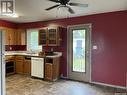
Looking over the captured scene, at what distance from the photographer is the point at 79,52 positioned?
5.13 meters

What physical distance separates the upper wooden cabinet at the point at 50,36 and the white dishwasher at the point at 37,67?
76 centimetres

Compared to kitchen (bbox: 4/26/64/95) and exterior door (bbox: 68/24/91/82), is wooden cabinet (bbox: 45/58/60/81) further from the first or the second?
exterior door (bbox: 68/24/91/82)

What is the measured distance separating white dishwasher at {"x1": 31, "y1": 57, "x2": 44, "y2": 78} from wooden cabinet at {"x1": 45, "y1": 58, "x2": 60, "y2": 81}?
19 centimetres

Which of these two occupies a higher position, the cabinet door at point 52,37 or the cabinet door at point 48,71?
the cabinet door at point 52,37

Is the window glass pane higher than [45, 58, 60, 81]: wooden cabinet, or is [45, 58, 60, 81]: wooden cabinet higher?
the window glass pane

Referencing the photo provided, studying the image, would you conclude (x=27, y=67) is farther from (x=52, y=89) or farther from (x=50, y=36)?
(x=52, y=89)

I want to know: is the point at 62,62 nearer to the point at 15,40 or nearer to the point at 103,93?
the point at 103,93

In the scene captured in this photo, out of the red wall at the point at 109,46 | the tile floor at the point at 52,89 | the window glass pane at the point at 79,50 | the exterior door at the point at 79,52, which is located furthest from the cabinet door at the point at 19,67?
the red wall at the point at 109,46

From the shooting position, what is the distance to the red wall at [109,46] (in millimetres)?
4195

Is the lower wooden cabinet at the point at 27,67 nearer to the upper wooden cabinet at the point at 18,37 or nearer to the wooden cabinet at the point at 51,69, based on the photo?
the wooden cabinet at the point at 51,69

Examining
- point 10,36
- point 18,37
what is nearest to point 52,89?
point 10,36

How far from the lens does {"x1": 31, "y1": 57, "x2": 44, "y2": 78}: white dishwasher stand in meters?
5.17

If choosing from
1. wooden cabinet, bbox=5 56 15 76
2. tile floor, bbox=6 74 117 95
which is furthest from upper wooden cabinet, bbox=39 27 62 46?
tile floor, bbox=6 74 117 95

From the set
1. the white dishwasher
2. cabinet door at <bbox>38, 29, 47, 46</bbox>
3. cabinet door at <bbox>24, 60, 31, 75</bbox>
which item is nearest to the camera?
the white dishwasher
